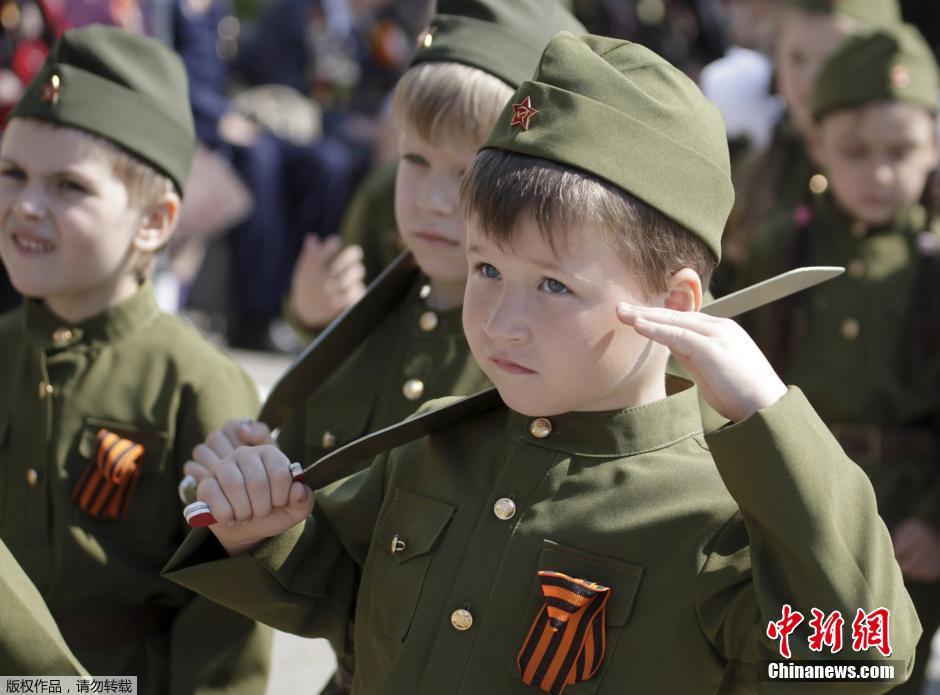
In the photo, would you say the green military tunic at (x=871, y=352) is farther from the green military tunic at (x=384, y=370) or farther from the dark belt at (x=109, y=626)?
the dark belt at (x=109, y=626)

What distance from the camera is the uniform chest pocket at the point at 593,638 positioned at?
2.05m

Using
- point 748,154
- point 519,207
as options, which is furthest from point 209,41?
point 519,207

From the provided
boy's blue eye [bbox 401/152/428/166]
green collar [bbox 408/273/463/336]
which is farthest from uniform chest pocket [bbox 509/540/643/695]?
boy's blue eye [bbox 401/152/428/166]

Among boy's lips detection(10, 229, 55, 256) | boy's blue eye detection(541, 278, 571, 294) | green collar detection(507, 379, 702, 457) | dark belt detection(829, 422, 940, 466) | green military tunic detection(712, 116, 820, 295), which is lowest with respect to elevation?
dark belt detection(829, 422, 940, 466)

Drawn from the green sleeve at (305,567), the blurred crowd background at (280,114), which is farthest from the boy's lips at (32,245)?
the blurred crowd background at (280,114)

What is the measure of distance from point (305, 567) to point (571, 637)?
0.50 metres

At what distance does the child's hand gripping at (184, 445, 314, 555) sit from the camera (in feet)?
7.18

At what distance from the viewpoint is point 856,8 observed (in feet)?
17.5

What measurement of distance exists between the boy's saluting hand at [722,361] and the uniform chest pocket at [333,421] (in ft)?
3.77

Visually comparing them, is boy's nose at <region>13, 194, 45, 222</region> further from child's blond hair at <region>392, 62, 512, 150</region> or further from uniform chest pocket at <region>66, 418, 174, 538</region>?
child's blond hair at <region>392, 62, 512, 150</region>

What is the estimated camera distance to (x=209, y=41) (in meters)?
7.78

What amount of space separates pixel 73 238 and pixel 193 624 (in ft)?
2.85

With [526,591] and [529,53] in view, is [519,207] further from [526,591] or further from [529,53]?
[529,53]

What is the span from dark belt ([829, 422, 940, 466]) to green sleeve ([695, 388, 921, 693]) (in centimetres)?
194
